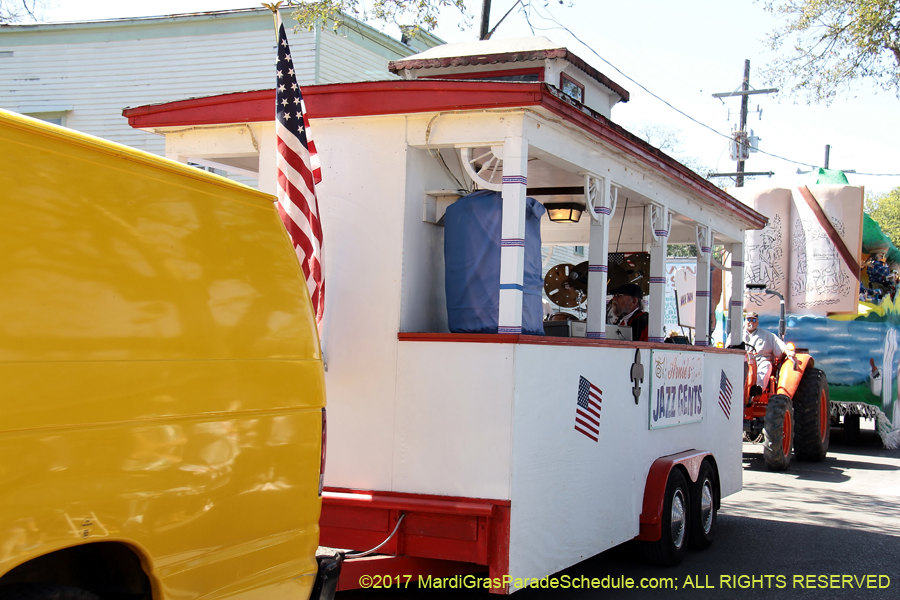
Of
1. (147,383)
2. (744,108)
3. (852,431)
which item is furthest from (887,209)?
(147,383)

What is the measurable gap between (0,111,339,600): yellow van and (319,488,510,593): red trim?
133 centimetres

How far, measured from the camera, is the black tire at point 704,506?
25.1 feet

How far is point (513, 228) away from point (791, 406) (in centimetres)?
904

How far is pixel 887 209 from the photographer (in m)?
77.0

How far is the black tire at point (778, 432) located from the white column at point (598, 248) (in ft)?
22.1

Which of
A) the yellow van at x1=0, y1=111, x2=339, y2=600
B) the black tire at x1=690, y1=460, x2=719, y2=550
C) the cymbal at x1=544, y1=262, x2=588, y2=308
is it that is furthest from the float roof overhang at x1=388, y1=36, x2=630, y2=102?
the yellow van at x1=0, y1=111, x2=339, y2=600

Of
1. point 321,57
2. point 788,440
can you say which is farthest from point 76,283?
point 321,57

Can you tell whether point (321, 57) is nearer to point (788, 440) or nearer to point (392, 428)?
point (788, 440)

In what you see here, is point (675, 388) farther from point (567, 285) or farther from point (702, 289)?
point (567, 285)

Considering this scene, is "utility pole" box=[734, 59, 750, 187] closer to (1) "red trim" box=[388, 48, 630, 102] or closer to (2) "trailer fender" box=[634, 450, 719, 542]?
(1) "red trim" box=[388, 48, 630, 102]

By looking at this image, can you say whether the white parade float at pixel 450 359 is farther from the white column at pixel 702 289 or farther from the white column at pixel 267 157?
the white column at pixel 702 289

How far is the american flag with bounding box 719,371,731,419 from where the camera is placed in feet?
29.6

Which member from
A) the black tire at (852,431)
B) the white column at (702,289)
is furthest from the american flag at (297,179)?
the black tire at (852,431)

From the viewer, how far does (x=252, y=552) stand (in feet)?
10.8
